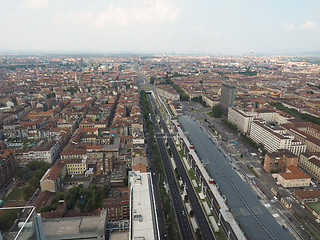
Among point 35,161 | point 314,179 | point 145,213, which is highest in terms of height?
point 145,213

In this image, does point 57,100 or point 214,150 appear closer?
point 214,150

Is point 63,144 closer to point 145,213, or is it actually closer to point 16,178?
point 16,178

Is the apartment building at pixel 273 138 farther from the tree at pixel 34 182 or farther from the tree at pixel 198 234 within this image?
the tree at pixel 34 182

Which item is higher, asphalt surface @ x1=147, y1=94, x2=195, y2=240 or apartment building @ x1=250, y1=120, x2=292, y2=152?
apartment building @ x1=250, y1=120, x2=292, y2=152

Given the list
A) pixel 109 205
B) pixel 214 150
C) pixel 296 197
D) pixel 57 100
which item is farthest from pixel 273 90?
pixel 109 205

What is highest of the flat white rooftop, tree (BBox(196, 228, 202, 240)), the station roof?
the flat white rooftop

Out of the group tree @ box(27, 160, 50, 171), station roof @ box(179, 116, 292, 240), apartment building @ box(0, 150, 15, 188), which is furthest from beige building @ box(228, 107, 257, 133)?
apartment building @ box(0, 150, 15, 188)

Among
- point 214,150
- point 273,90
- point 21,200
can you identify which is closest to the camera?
point 21,200

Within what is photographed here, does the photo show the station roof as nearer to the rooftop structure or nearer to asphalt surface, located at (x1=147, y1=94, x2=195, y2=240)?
asphalt surface, located at (x1=147, y1=94, x2=195, y2=240)
